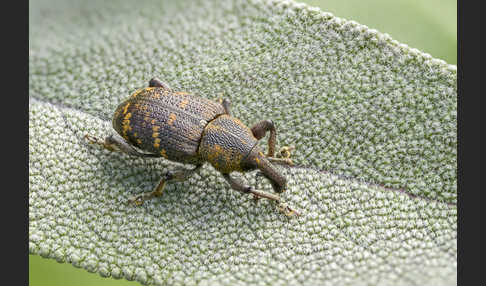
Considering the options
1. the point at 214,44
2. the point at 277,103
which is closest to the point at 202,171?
the point at 277,103

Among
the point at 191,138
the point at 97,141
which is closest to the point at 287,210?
the point at 191,138

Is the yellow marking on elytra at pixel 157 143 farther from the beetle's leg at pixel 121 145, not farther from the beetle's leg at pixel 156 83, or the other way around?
the beetle's leg at pixel 156 83

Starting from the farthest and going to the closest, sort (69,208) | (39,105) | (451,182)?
1. (39,105)
2. (69,208)
3. (451,182)

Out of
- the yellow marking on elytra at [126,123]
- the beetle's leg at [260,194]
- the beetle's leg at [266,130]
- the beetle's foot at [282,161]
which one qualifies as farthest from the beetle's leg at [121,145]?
the beetle's foot at [282,161]

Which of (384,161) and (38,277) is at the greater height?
(384,161)

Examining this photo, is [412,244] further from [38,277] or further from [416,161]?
[38,277]

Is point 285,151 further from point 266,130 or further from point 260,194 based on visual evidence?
point 260,194

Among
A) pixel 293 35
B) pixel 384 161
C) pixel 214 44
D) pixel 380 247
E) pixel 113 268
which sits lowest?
→ pixel 113 268
